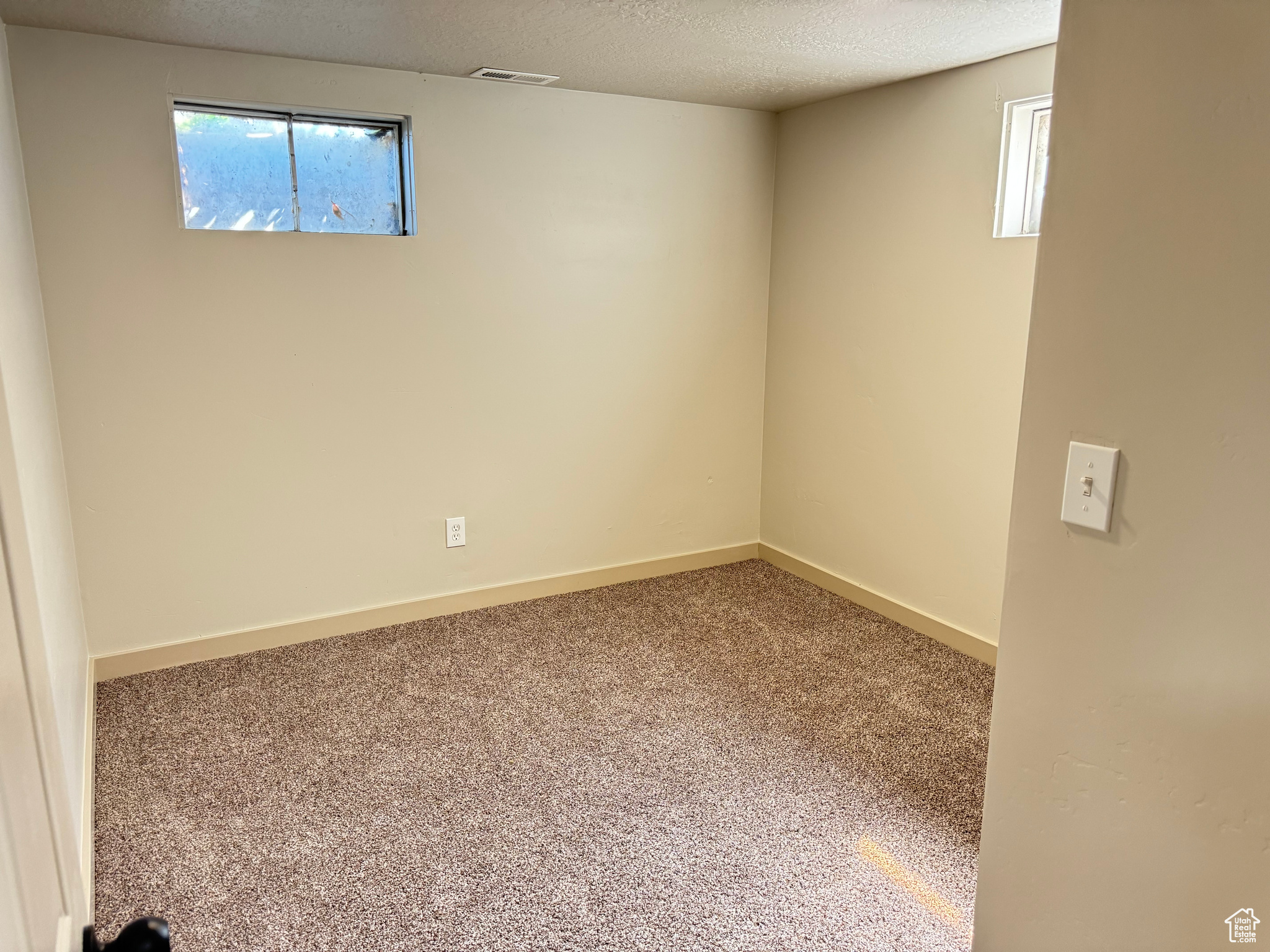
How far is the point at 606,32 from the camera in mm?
2381

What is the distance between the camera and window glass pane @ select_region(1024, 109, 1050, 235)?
270 cm

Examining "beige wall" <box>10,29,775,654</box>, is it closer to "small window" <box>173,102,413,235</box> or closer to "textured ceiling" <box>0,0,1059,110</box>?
"small window" <box>173,102,413,235</box>

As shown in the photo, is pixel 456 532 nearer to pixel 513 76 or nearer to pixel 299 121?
pixel 299 121

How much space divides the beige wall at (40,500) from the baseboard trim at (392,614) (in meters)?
0.23

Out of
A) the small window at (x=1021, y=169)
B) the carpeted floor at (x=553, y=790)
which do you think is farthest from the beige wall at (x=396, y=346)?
the small window at (x=1021, y=169)

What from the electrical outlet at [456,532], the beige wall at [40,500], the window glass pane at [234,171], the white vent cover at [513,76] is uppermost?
the white vent cover at [513,76]

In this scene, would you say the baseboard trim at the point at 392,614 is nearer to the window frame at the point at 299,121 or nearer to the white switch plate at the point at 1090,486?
the window frame at the point at 299,121

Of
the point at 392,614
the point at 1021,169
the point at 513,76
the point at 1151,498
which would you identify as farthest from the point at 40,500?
the point at 1021,169

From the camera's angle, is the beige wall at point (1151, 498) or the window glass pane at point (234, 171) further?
the window glass pane at point (234, 171)

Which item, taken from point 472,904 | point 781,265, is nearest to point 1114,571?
point 472,904

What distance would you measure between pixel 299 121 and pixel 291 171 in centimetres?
17

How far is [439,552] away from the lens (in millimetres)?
3316

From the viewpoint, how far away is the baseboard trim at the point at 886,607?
3031mm

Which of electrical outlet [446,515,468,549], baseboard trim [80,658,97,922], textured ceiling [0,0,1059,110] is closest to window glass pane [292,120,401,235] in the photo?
textured ceiling [0,0,1059,110]
